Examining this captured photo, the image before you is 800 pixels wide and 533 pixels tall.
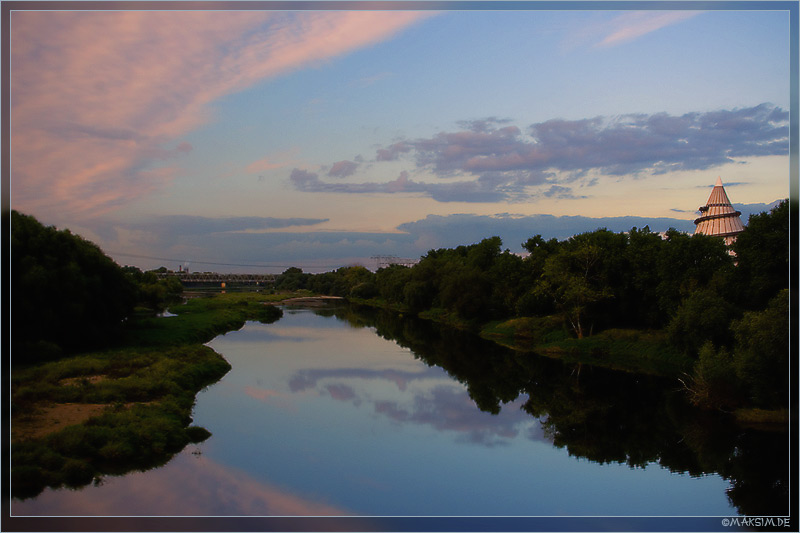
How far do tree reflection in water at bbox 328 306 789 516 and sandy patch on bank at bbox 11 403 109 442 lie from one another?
16303mm

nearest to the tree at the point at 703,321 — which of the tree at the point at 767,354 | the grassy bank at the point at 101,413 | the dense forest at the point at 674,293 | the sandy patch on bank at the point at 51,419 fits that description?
the dense forest at the point at 674,293

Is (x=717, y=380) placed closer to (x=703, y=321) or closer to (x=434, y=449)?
(x=703, y=321)

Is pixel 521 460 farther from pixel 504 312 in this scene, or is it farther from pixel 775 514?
pixel 504 312

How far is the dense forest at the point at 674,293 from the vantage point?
22516 mm

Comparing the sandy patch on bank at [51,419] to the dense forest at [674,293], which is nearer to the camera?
the sandy patch on bank at [51,419]

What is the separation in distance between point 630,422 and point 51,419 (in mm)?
21552

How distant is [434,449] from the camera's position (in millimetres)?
21016

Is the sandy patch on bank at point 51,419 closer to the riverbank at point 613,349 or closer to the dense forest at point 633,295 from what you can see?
the dense forest at point 633,295

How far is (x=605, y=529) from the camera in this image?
46.3 feet

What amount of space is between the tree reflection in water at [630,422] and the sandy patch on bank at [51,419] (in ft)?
53.5

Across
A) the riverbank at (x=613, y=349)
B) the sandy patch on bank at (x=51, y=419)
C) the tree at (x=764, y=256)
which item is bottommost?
the riverbank at (x=613, y=349)

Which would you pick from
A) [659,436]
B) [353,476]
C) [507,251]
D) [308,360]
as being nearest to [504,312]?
[507,251]

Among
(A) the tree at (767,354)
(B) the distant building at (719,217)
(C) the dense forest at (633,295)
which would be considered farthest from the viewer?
A: (B) the distant building at (719,217)

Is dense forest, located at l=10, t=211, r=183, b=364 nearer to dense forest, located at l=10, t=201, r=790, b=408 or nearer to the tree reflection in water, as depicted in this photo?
dense forest, located at l=10, t=201, r=790, b=408
